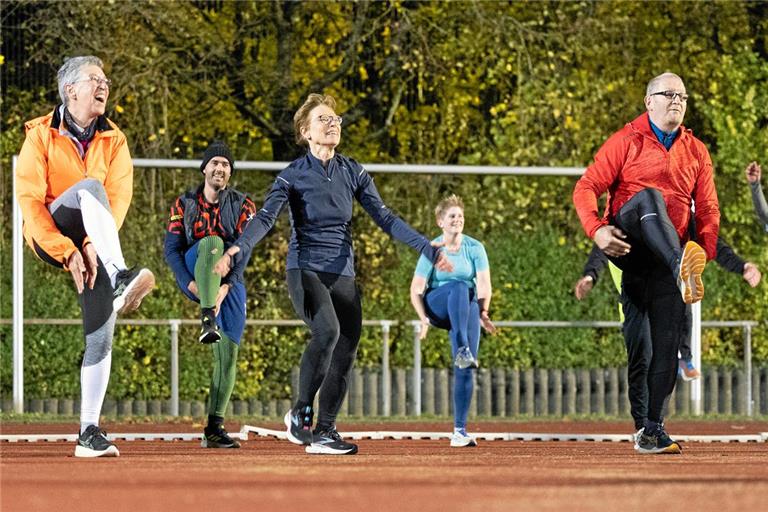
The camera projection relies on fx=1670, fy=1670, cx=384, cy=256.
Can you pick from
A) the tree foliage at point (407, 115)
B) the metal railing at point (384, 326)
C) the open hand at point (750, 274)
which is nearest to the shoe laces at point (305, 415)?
the open hand at point (750, 274)

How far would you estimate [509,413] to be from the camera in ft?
59.1

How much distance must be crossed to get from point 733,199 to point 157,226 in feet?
23.1

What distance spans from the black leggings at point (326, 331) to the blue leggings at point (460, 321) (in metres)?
1.71

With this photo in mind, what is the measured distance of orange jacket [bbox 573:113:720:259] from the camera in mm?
9352

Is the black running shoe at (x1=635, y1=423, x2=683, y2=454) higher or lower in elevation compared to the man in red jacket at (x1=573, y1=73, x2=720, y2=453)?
lower

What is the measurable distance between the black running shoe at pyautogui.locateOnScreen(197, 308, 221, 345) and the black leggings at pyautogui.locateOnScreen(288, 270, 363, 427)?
3.04 ft

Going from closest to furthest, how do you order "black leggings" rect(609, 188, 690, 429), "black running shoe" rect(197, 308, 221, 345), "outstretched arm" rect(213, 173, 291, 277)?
1. "outstretched arm" rect(213, 173, 291, 277)
2. "black leggings" rect(609, 188, 690, 429)
3. "black running shoe" rect(197, 308, 221, 345)

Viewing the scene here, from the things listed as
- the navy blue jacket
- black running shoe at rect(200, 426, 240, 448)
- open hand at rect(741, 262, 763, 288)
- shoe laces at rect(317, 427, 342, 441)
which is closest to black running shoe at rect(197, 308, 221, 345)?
black running shoe at rect(200, 426, 240, 448)

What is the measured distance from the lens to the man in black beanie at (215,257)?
34.5ft

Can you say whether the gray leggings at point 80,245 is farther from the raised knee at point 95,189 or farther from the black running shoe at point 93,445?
the black running shoe at point 93,445

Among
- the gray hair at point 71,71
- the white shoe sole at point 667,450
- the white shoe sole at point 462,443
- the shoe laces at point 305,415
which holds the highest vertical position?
the gray hair at point 71,71

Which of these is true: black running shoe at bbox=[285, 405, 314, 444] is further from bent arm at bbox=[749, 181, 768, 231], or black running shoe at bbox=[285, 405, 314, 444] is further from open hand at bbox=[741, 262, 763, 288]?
bent arm at bbox=[749, 181, 768, 231]

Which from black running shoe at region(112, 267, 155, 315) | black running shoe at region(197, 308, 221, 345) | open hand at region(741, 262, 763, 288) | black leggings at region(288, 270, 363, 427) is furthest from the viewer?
black running shoe at region(197, 308, 221, 345)

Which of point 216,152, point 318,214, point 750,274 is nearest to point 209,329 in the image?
point 216,152
